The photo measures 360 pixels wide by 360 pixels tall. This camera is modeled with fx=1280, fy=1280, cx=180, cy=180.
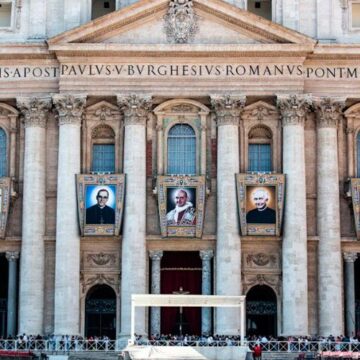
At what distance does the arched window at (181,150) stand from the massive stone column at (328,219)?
5992 millimetres

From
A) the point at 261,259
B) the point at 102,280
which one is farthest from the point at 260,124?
the point at 102,280

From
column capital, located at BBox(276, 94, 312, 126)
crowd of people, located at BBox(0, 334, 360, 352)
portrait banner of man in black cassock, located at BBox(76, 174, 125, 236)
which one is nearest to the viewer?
crowd of people, located at BBox(0, 334, 360, 352)

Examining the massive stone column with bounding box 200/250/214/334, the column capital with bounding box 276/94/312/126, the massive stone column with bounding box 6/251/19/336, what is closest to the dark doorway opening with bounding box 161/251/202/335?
the massive stone column with bounding box 200/250/214/334

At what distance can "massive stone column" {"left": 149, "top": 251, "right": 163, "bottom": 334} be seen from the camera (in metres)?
59.0

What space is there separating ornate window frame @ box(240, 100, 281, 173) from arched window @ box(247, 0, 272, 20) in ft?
17.8

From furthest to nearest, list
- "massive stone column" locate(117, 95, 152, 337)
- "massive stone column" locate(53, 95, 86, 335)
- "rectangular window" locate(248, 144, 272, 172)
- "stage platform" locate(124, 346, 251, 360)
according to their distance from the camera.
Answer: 1. "rectangular window" locate(248, 144, 272, 172)
2. "massive stone column" locate(117, 95, 152, 337)
3. "massive stone column" locate(53, 95, 86, 335)
4. "stage platform" locate(124, 346, 251, 360)

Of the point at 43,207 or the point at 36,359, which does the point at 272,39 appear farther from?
the point at 36,359

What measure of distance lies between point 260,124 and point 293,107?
2.06m

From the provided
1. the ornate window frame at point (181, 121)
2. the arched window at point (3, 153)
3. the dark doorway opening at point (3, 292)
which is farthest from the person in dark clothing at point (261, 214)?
the dark doorway opening at point (3, 292)

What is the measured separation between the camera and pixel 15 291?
6038cm

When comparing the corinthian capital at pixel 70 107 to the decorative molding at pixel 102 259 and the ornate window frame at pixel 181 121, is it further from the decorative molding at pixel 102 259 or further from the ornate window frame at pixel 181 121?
the decorative molding at pixel 102 259

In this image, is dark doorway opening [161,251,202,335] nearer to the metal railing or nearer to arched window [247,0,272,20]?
the metal railing

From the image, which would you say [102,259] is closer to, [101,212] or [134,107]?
[101,212]

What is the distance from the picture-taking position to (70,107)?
197 feet
